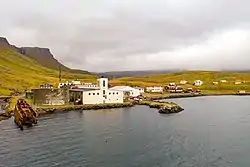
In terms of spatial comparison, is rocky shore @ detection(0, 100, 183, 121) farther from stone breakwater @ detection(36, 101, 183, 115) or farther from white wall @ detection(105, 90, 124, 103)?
white wall @ detection(105, 90, 124, 103)

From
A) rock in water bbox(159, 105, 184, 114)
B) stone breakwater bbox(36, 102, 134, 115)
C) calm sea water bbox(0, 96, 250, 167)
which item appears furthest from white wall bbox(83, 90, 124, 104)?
calm sea water bbox(0, 96, 250, 167)

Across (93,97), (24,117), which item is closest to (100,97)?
(93,97)

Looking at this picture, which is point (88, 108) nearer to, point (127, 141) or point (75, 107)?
point (75, 107)

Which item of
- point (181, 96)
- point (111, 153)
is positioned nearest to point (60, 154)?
point (111, 153)

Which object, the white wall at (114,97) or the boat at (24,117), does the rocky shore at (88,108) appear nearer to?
the white wall at (114,97)

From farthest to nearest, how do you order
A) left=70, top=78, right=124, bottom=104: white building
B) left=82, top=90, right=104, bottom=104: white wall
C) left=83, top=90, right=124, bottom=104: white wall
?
1. left=83, top=90, right=124, bottom=104: white wall
2. left=70, top=78, right=124, bottom=104: white building
3. left=82, top=90, right=104, bottom=104: white wall

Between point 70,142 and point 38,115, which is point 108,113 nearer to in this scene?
point 38,115

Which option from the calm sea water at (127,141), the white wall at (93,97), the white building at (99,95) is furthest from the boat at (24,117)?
the white building at (99,95)

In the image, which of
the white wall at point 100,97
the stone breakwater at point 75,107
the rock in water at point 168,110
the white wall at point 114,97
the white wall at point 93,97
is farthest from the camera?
the white wall at point 114,97
